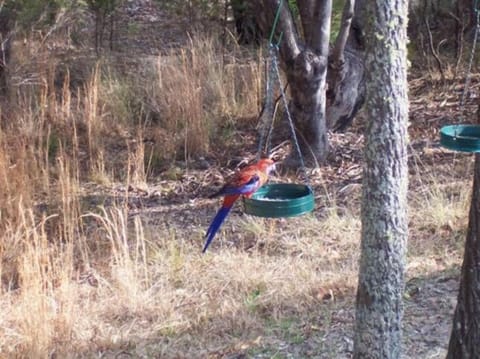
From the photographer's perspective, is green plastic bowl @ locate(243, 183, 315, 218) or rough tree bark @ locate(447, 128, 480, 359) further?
green plastic bowl @ locate(243, 183, 315, 218)

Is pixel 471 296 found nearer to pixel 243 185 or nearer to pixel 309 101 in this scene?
pixel 243 185

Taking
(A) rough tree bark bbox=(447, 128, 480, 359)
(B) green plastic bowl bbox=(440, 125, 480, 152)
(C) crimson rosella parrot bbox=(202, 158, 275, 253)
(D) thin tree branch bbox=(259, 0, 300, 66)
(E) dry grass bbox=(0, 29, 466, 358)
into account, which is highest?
(D) thin tree branch bbox=(259, 0, 300, 66)

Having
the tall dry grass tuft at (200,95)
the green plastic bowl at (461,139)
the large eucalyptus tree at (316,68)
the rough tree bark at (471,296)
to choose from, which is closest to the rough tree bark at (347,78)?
the large eucalyptus tree at (316,68)

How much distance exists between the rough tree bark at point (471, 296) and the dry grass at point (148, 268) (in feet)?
2.78

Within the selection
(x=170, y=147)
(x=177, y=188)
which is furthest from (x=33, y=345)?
(x=170, y=147)

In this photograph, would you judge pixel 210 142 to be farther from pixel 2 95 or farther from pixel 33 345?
pixel 33 345

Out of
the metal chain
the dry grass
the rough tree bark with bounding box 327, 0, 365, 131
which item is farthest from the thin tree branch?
the dry grass

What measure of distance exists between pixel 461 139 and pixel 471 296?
77 cm

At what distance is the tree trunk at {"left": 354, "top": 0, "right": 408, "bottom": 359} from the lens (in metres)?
2.13

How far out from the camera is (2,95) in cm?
656

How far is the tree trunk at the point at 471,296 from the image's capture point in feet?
7.92

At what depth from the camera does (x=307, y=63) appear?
16.3ft

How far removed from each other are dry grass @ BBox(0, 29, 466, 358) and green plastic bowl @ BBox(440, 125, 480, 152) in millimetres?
717

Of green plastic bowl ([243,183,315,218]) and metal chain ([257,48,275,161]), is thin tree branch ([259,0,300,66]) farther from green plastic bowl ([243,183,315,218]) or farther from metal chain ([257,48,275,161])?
green plastic bowl ([243,183,315,218])
